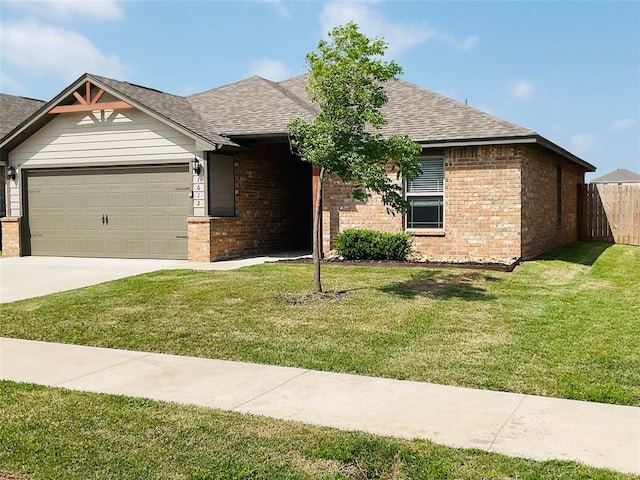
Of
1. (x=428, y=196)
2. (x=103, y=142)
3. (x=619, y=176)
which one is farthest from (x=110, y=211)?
(x=619, y=176)

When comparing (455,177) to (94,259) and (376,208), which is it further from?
(94,259)

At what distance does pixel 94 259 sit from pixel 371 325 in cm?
1135

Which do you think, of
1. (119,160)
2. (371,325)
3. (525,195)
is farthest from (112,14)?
(525,195)

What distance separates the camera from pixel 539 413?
5.09 m

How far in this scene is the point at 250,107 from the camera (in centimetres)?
1911

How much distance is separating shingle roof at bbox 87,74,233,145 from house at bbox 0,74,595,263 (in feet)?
0.26

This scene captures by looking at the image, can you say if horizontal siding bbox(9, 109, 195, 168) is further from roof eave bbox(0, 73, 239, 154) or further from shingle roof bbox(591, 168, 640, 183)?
shingle roof bbox(591, 168, 640, 183)

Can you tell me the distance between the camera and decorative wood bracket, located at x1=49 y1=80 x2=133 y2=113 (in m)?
16.9

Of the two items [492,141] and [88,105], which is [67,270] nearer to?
[88,105]

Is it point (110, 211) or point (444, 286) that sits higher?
point (110, 211)

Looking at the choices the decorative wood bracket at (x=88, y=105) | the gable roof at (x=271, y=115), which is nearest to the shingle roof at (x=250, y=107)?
the gable roof at (x=271, y=115)

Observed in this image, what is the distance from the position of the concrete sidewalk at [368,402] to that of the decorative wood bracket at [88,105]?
1095 cm

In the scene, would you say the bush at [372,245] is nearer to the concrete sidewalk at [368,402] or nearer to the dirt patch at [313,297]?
the dirt patch at [313,297]

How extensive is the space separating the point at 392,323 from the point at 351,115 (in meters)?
3.43
